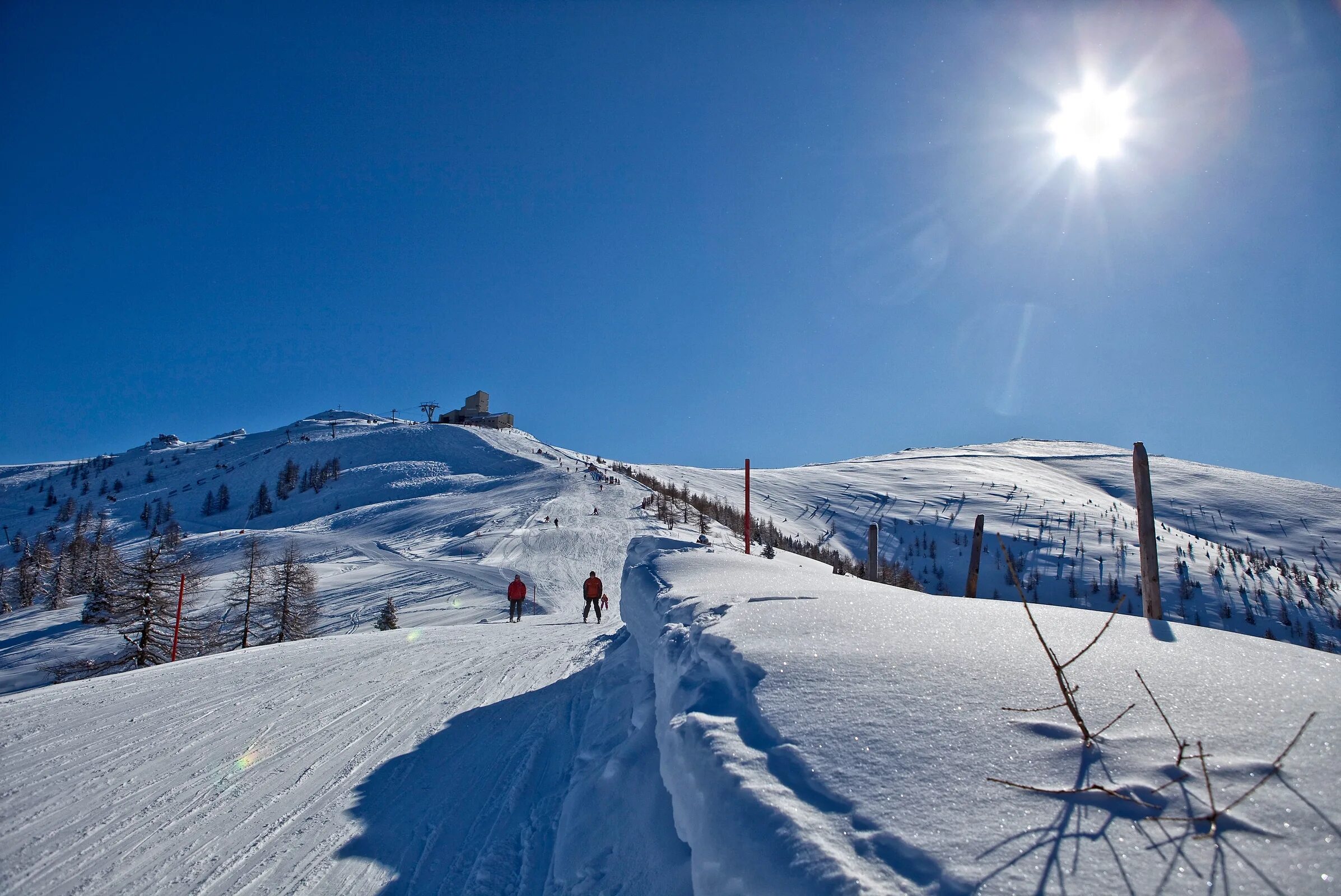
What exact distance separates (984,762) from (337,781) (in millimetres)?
4923

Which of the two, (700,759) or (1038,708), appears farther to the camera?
(700,759)

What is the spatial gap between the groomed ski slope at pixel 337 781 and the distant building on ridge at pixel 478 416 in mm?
107193

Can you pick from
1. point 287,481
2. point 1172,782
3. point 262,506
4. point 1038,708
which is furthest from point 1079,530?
point 287,481

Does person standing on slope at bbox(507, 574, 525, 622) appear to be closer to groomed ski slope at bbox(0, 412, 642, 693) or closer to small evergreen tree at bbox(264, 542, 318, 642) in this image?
groomed ski slope at bbox(0, 412, 642, 693)

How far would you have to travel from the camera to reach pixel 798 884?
1.98 m

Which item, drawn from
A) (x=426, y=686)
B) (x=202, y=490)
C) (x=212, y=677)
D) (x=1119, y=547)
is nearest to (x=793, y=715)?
(x=426, y=686)

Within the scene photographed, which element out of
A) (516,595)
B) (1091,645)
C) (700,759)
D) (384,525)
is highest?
(1091,645)

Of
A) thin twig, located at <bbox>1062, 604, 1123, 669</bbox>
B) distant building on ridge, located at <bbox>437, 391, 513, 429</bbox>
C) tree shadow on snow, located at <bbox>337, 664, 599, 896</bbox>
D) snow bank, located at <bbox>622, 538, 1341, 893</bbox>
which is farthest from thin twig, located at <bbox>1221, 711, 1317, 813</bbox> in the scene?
distant building on ridge, located at <bbox>437, 391, 513, 429</bbox>

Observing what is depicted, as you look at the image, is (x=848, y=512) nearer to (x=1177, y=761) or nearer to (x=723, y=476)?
(x=723, y=476)

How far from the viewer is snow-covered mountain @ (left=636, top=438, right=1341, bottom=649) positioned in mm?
87562

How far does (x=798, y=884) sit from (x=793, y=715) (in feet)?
3.41

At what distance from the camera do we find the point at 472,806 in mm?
4379

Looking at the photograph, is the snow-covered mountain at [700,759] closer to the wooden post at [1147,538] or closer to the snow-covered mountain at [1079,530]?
the wooden post at [1147,538]

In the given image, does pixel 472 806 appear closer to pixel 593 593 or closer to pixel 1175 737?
pixel 1175 737
